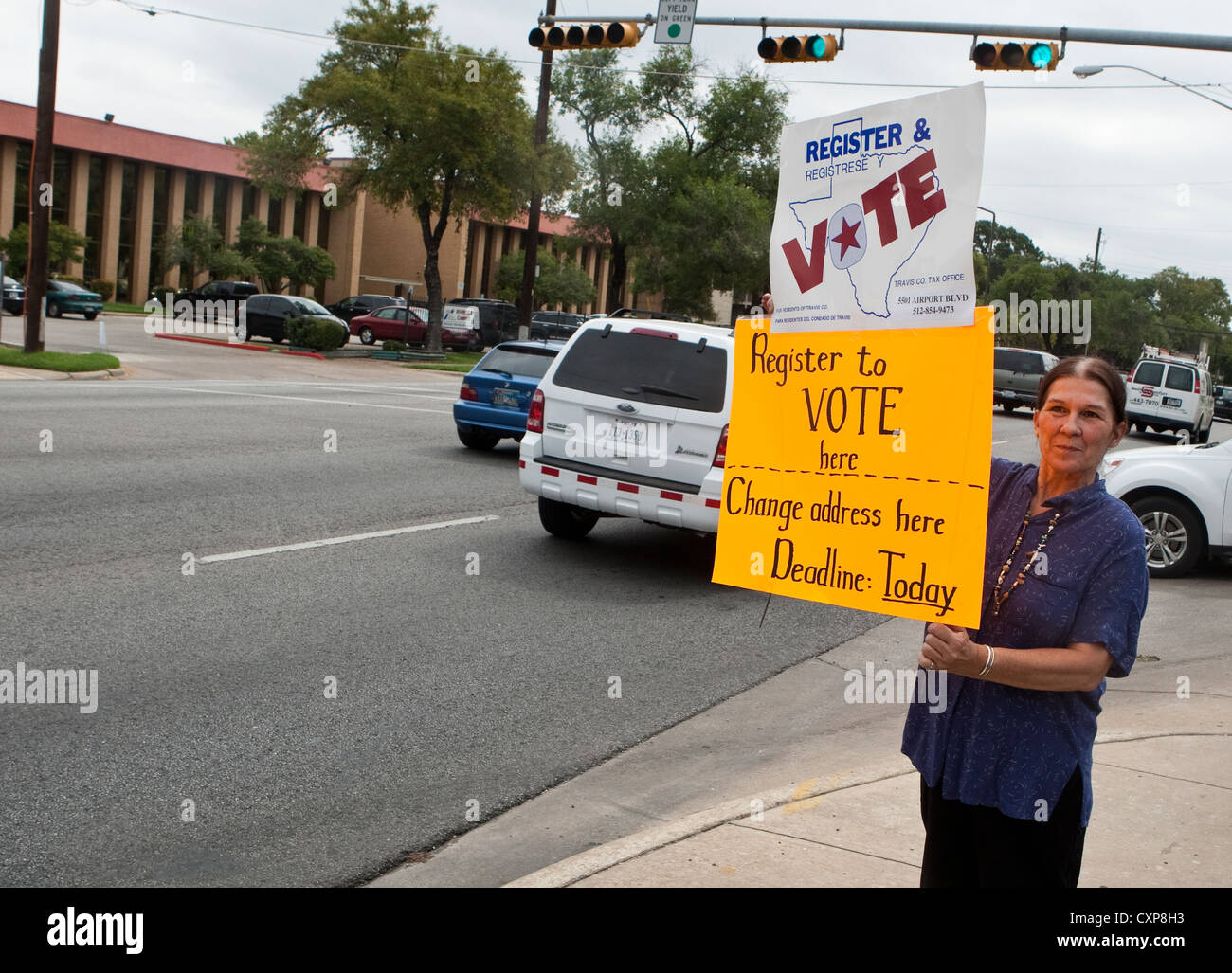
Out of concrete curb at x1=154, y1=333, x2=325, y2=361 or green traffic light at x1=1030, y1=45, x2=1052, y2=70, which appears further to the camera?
concrete curb at x1=154, y1=333, x2=325, y2=361

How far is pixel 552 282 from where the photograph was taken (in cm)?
6244

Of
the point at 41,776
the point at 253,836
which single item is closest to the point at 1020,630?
the point at 253,836

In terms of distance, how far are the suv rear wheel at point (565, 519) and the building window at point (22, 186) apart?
49.0 meters

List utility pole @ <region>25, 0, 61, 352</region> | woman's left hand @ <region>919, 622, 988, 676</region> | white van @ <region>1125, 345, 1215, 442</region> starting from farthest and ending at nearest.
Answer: white van @ <region>1125, 345, 1215, 442</region> < utility pole @ <region>25, 0, 61, 352</region> < woman's left hand @ <region>919, 622, 988, 676</region>

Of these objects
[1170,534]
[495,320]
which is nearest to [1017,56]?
[1170,534]

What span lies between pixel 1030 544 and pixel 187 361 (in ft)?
92.1

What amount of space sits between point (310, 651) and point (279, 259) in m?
52.7

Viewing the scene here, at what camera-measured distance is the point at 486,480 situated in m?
13.6

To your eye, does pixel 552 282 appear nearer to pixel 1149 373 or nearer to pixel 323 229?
pixel 323 229

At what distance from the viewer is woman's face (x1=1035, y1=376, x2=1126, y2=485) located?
290 centimetres

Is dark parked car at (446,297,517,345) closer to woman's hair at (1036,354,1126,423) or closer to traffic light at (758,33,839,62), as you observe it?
traffic light at (758,33,839,62)

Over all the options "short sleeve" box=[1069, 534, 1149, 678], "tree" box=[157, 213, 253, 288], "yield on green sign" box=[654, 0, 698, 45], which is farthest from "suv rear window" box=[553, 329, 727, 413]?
"tree" box=[157, 213, 253, 288]

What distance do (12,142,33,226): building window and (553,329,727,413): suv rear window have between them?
49.4 metres
